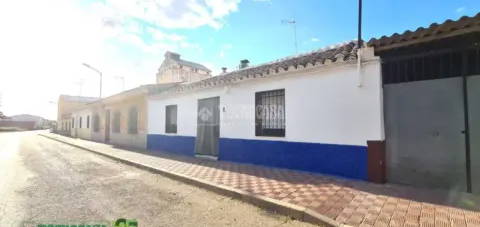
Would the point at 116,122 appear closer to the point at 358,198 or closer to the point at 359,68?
A: the point at 359,68

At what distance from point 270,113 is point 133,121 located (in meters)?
11.6

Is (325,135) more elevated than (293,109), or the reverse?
(293,109)

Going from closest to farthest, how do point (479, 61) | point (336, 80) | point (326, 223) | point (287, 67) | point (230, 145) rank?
point (326, 223), point (479, 61), point (336, 80), point (287, 67), point (230, 145)

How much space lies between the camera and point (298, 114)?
8008 millimetres

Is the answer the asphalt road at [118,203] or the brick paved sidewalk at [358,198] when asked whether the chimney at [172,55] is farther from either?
the brick paved sidewalk at [358,198]

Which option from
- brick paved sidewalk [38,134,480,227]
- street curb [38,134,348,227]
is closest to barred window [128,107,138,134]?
street curb [38,134,348,227]

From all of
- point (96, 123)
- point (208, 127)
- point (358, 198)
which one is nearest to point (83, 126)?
point (96, 123)

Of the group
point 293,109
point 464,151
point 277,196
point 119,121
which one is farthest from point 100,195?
point 119,121

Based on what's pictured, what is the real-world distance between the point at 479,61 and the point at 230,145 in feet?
23.2

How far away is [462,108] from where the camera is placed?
551 centimetres

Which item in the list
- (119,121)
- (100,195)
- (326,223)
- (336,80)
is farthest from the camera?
(119,121)

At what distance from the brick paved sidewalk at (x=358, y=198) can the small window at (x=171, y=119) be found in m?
5.91

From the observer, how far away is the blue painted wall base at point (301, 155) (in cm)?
676

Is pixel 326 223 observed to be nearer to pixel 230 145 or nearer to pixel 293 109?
pixel 293 109
